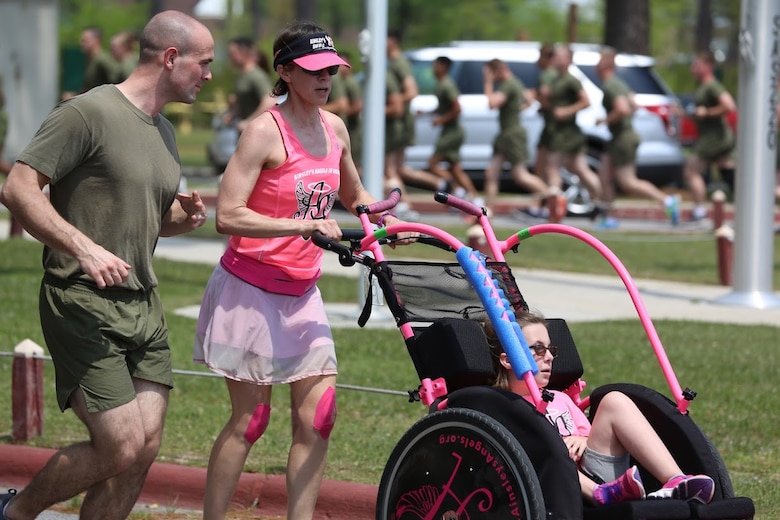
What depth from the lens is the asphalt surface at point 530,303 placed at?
21.9 ft

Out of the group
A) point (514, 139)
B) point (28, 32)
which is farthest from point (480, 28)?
point (514, 139)

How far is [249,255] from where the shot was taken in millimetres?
5648

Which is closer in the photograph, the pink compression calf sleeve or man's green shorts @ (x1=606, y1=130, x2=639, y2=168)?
the pink compression calf sleeve

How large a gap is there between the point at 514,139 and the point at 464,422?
1456 centimetres

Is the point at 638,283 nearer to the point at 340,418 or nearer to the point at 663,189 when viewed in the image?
the point at 340,418

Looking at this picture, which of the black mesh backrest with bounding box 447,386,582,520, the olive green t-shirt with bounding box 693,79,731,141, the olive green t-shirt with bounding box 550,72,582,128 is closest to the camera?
the black mesh backrest with bounding box 447,386,582,520

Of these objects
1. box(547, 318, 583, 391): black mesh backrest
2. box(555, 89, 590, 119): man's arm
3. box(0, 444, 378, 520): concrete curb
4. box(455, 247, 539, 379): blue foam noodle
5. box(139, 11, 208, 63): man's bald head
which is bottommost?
box(555, 89, 590, 119): man's arm

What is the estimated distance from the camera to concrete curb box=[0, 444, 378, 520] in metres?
6.48

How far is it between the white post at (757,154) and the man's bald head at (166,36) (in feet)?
26.8

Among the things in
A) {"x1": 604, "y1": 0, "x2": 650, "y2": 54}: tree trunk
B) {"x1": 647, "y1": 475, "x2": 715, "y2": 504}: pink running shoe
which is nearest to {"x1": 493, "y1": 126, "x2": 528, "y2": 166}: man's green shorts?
{"x1": 604, "y1": 0, "x2": 650, "y2": 54}: tree trunk

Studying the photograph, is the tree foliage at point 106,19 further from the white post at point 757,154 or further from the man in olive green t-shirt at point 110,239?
the man in olive green t-shirt at point 110,239

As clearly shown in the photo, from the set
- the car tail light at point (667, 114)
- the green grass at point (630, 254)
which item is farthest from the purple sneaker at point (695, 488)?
the car tail light at point (667, 114)

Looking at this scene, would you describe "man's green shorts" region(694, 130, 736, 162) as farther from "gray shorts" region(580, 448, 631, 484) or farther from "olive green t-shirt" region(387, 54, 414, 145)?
"gray shorts" region(580, 448, 631, 484)

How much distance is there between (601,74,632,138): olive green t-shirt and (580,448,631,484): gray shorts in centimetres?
1412
